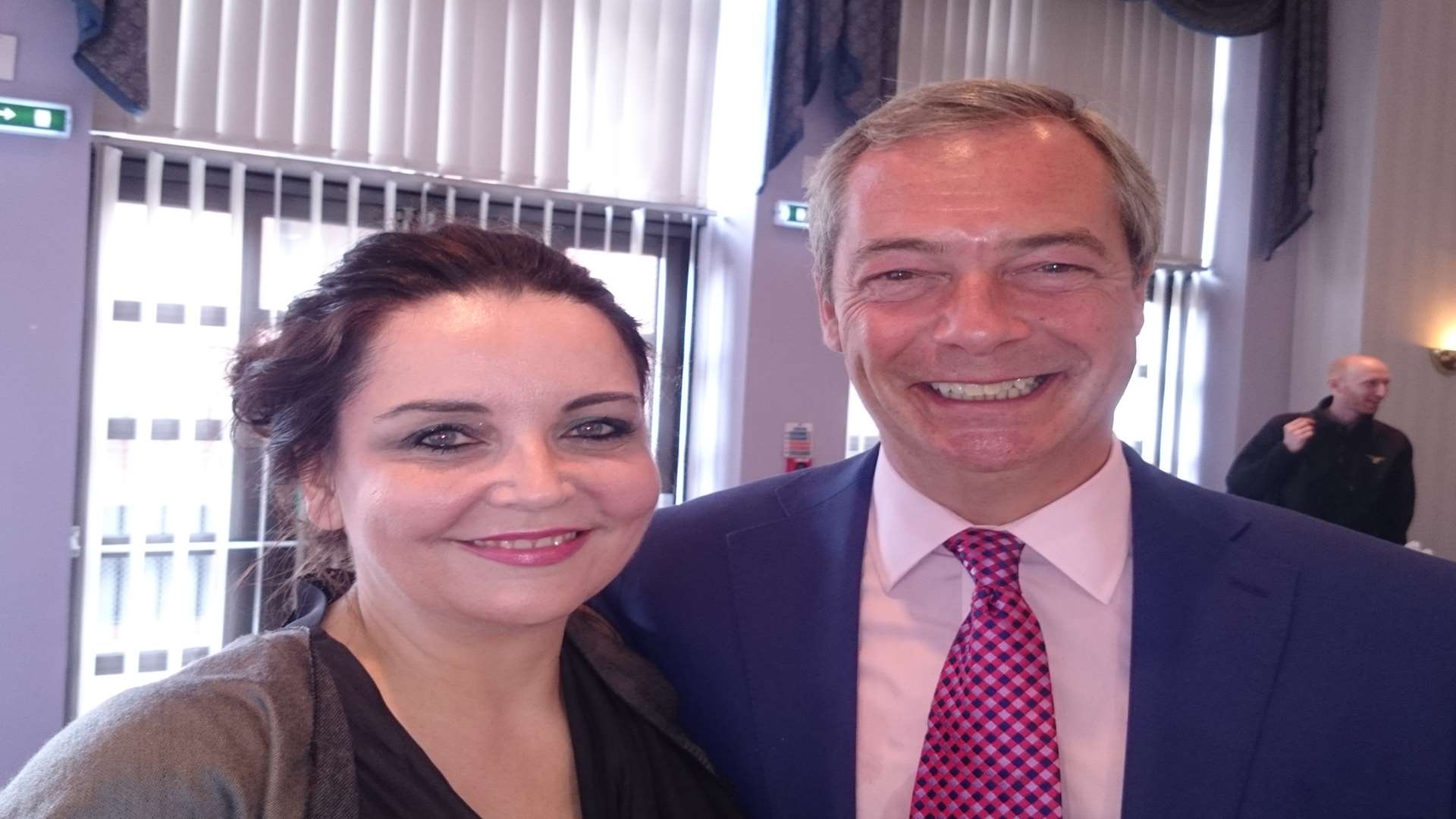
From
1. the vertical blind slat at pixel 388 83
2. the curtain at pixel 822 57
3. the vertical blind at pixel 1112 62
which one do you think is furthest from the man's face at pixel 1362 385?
the vertical blind slat at pixel 388 83

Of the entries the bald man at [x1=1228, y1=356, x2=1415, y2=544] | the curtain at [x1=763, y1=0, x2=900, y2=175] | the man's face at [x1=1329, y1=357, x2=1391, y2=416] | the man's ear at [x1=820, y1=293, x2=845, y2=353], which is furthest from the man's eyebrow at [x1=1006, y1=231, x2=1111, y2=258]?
the man's face at [x1=1329, y1=357, x2=1391, y2=416]

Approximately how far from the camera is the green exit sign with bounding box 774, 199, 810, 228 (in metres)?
4.35

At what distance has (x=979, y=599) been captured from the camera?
1295 millimetres

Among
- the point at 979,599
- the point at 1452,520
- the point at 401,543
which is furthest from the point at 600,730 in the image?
the point at 1452,520

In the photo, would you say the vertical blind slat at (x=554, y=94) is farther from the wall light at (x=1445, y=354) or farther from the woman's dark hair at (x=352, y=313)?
the wall light at (x=1445, y=354)

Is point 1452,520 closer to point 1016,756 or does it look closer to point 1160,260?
point 1160,260

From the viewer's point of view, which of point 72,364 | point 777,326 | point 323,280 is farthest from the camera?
point 777,326

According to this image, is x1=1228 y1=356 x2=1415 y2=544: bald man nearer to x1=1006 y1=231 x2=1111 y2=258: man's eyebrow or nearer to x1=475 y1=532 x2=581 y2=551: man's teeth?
x1=1006 y1=231 x2=1111 y2=258: man's eyebrow

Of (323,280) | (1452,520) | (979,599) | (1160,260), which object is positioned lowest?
(1452,520)

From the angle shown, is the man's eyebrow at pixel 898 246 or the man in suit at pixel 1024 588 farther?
the man's eyebrow at pixel 898 246

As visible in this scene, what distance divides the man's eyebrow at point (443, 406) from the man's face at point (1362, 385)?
445cm

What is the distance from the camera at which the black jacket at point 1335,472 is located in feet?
14.7

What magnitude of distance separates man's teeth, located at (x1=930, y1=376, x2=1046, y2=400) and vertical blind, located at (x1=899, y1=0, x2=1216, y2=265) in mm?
3528

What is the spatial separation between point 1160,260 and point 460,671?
4.89 m
